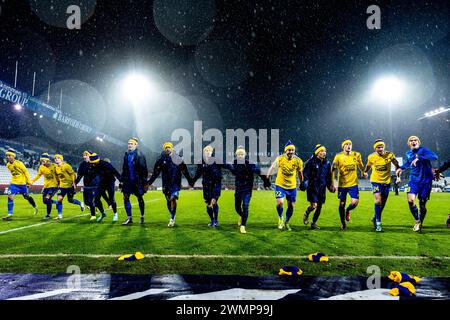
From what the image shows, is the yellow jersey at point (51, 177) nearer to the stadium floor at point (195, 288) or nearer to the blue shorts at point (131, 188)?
the blue shorts at point (131, 188)

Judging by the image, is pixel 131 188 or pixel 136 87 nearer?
pixel 131 188

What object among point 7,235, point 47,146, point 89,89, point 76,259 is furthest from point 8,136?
point 76,259

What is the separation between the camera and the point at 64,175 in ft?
31.9

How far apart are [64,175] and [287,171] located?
23.1ft

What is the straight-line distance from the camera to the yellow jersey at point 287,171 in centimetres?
774

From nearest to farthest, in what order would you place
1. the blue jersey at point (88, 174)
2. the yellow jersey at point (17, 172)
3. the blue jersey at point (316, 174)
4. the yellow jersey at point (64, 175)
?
1. the blue jersey at point (316, 174)
2. the blue jersey at point (88, 174)
3. the yellow jersey at point (64, 175)
4. the yellow jersey at point (17, 172)

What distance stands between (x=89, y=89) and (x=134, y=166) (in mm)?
23315

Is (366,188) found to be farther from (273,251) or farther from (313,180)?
(273,251)

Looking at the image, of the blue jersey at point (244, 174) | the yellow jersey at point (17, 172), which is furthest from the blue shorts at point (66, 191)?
the blue jersey at point (244, 174)

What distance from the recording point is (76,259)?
448 cm

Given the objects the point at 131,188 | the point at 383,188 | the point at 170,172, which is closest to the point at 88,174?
the point at 131,188

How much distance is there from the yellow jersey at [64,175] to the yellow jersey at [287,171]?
21.6ft

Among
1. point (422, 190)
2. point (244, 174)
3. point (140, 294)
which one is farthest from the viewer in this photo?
point (422, 190)

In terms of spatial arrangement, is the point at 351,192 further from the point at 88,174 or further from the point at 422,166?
the point at 88,174
